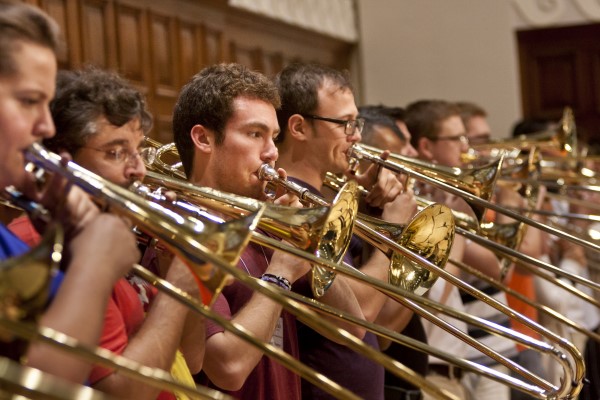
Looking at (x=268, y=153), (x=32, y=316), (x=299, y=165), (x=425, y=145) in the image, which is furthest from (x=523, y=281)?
(x=32, y=316)

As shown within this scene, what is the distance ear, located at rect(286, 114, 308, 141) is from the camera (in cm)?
324

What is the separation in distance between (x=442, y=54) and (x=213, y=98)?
213 inches

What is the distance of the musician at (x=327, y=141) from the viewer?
3072 millimetres

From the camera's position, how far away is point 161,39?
5.62m

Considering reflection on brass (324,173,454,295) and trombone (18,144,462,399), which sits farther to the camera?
reflection on brass (324,173,454,295)

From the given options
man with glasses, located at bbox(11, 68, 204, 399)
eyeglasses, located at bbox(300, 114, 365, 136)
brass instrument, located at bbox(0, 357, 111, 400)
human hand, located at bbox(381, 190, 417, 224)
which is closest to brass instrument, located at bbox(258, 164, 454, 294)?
human hand, located at bbox(381, 190, 417, 224)

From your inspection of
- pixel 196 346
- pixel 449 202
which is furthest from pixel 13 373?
pixel 449 202

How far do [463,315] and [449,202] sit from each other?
1778mm

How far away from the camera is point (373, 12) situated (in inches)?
313

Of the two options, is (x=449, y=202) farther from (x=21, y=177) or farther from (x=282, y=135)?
(x=21, y=177)

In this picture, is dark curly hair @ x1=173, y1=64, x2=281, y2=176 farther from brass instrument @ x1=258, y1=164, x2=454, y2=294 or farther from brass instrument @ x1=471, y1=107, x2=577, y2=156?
brass instrument @ x1=471, y1=107, x2=577, y2=156

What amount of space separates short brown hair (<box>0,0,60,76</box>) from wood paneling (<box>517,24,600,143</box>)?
6.72m

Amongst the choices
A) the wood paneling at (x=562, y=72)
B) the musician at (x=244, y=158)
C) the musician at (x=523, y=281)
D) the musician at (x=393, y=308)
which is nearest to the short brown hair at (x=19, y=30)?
the musician at (x=244, y=158)

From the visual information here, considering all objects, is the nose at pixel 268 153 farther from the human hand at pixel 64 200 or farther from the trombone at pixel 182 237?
the human hand at pixel 64 200
